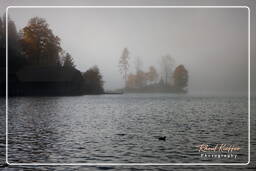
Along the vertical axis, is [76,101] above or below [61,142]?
above

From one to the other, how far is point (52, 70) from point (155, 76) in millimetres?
3735

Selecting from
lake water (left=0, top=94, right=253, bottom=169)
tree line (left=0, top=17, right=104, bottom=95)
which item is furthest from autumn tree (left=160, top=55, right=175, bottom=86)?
tree line (left=0, top=17, right=104, bottom=95)

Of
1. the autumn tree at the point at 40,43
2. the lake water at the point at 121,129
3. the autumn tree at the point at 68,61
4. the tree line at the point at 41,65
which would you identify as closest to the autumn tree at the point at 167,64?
the lake water at the point at 121,129

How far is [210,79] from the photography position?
13.1 m

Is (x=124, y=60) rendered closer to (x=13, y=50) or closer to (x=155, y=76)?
(x=155, y=76)

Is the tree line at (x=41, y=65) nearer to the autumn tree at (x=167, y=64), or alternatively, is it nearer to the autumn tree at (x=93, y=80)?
the autumn tree at (x=93, y=80)

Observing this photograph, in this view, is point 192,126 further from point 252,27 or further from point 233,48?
point 252,27

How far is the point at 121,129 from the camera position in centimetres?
1416

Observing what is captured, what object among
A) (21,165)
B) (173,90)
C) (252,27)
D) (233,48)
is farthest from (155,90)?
(21,165)

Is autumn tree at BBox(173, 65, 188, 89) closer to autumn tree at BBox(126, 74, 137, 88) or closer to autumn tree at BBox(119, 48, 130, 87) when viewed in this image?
autumn tree at BBox(126, 74, 137, 88)

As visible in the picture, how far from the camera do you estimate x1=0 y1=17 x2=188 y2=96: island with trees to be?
12.6 meters

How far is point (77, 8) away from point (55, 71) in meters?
3.07

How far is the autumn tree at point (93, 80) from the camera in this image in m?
13.2
